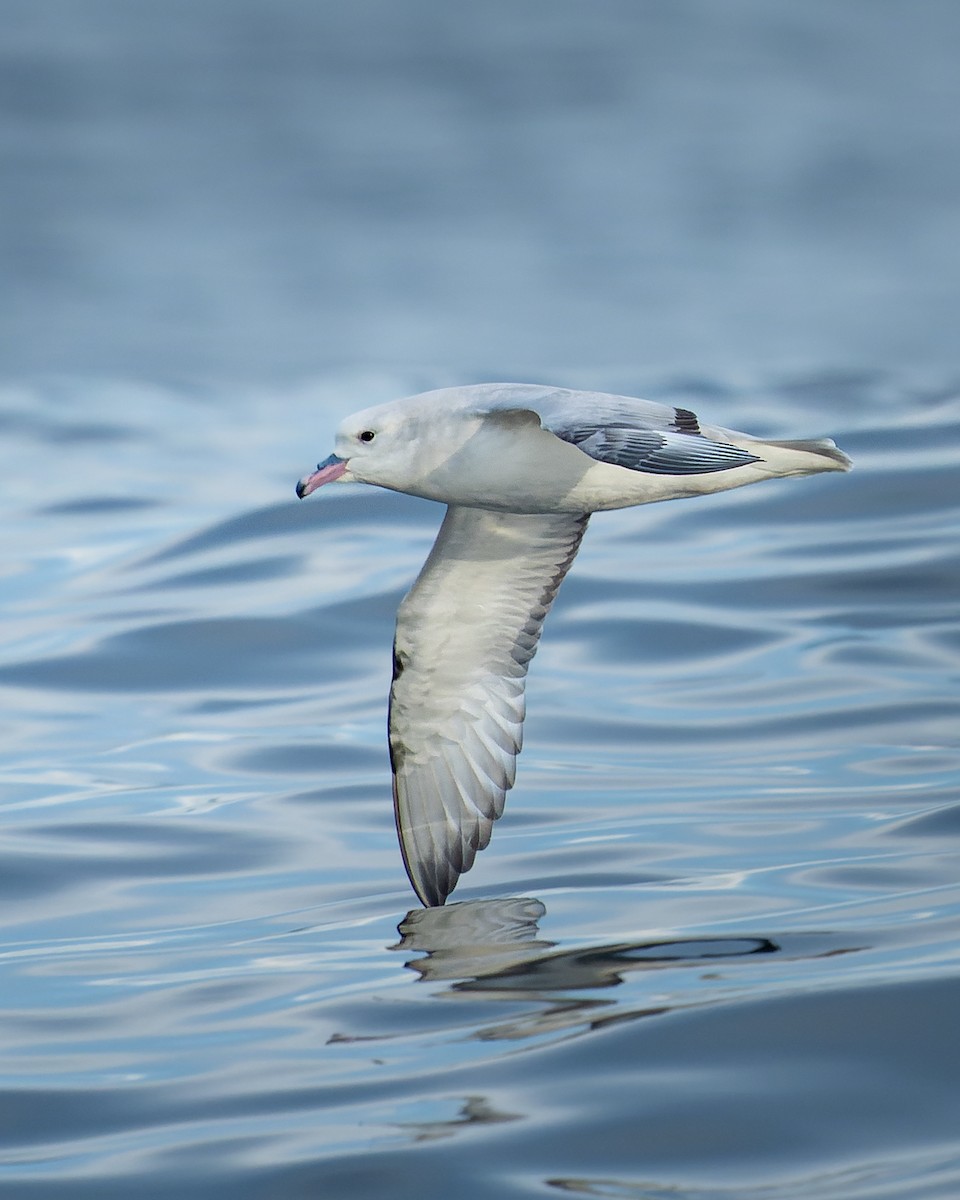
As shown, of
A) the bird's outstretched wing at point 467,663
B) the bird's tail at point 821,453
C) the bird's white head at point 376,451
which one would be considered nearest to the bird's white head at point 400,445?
the bird's white head at point 376,451

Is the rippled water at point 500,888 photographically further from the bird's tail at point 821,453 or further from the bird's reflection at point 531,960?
the bird's tail at point 821,453

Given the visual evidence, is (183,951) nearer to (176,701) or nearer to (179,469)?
(176,701)

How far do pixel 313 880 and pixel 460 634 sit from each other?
1295 mm

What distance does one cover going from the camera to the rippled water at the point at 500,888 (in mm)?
5906

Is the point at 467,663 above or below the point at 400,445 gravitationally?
below

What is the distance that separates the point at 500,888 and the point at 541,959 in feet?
4.17

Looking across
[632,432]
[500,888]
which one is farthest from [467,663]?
[632,432]

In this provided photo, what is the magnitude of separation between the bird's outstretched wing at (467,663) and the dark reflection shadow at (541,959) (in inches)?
36.8

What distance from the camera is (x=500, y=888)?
8898 mm

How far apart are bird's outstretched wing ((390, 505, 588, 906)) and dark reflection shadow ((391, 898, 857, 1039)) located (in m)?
0.93

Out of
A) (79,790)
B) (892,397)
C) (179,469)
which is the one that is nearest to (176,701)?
(79,790)

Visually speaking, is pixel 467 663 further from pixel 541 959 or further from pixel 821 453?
pixel 821 453

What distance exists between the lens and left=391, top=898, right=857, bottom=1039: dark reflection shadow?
6836mm

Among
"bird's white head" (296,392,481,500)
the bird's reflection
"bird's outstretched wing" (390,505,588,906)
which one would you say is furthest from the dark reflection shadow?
"bird's white head" (296,392,481,500)
